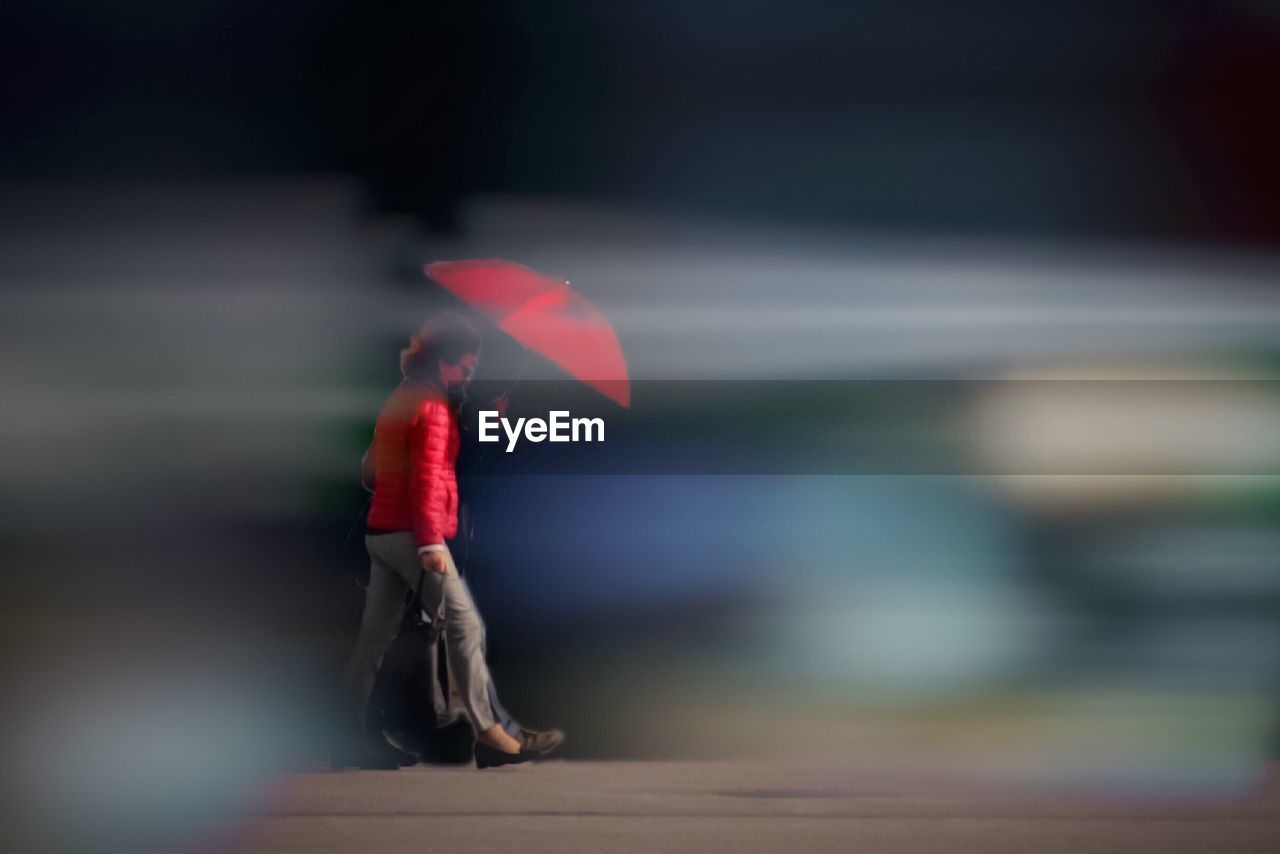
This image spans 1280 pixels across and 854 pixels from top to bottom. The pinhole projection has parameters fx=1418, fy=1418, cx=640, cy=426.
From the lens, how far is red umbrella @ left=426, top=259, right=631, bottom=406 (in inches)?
181

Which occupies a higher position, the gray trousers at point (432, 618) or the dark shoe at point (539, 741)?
the gray trousers at point (432, 618)

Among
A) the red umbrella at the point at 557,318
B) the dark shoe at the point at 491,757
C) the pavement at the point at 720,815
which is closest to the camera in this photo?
the pavement at the point at 720,815

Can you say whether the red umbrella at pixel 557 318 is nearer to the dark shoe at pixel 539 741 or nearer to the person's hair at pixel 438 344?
the person's hair at pixel 438 344

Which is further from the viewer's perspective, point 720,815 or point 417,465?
point 417,465

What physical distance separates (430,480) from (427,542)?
198mm

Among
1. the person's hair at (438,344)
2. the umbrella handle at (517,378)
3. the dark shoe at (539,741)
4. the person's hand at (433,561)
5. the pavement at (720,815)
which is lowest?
the pavement at (720,815)

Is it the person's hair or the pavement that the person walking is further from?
the pavement

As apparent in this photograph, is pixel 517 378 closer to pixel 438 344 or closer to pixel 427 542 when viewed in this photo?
pixel 438 344

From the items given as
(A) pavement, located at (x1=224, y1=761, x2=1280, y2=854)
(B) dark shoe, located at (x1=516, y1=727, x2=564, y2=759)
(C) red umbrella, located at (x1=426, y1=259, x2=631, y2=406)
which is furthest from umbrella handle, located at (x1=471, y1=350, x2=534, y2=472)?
(A) pavement, located at (x1=224, y1=761, x2=1280, y2=854)

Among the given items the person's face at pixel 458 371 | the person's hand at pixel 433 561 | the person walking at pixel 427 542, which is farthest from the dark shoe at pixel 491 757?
the person's face at pixel 458 371

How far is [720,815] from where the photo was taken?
379 cm

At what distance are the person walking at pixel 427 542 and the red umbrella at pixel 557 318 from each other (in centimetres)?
14

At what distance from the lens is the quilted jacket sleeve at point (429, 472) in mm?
4531

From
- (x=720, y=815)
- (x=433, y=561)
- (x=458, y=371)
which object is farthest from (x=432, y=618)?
(x=720, y=815)
